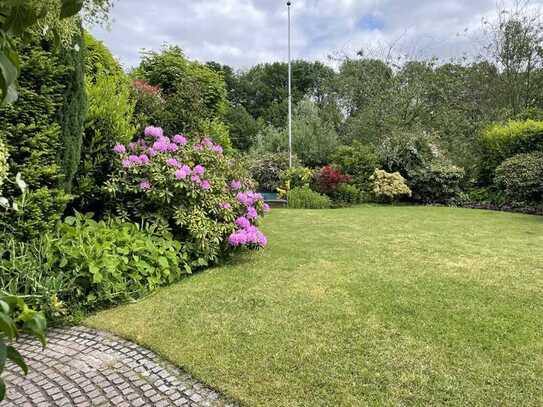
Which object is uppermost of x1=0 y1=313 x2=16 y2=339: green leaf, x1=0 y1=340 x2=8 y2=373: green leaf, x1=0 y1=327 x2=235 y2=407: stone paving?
x1=0 y1=313 x2=16 y2=339: green leaf

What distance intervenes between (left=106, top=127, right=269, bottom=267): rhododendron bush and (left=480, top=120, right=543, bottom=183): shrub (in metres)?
8.79

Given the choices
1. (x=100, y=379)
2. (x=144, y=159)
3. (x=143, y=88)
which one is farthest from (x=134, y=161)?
(x=100, y=379)

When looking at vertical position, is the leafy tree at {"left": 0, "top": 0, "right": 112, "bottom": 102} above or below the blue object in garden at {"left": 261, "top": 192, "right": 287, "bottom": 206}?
above

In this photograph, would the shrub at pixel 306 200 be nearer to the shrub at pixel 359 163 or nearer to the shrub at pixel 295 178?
the shrub at pixel 295 178

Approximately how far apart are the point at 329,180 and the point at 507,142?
190 inches

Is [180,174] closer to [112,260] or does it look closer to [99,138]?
[99,138]

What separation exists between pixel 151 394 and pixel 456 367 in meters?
1.84

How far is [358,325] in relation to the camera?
2.96 meters

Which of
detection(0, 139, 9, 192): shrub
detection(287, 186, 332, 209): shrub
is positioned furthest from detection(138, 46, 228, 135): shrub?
detection(287, 186, 332, 209): shrub

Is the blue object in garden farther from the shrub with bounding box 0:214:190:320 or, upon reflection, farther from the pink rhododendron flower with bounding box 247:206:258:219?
the shrub with bounding box 0:214:190:320

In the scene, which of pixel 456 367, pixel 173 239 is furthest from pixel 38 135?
pixel 456 367

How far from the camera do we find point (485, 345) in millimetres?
2662

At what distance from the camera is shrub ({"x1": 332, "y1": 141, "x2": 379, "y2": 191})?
38.0 ft

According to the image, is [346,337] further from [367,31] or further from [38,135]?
[367,31]
